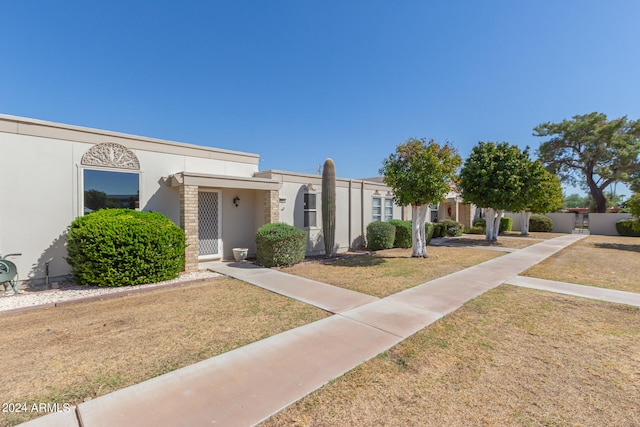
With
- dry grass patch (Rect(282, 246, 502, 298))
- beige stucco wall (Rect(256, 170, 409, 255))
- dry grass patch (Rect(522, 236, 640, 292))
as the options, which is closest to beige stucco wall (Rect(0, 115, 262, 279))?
beige stucco wall (Rect(256, 170, 409, 255))

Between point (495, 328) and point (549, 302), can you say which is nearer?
point (495, 328)

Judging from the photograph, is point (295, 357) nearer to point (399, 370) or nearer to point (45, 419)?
point (399, 370)

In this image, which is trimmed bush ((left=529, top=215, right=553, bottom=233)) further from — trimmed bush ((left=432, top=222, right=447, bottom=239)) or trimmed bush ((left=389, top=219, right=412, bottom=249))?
trimmed bush ((left=389, top=219, right=412, bottom=249))

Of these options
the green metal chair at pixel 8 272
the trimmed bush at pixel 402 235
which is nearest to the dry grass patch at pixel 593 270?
the trimmed bush at pixel 402 235

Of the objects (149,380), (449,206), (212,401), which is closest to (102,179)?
(149,380)

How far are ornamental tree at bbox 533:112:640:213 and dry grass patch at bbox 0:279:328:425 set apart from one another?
37.8 m

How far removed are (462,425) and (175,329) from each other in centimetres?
417

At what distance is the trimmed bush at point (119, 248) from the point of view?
6699mm

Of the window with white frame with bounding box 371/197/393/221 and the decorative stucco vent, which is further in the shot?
the window with white frame with bounding box 371/197/393/221

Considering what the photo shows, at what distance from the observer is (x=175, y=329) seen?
179 inches

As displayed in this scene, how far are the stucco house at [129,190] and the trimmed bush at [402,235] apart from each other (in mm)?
4242

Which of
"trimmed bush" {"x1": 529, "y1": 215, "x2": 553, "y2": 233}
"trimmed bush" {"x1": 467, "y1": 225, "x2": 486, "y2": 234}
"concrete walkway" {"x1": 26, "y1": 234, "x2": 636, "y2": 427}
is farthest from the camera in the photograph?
"trimmed bush" {"x1": 529, "y1": 215, "x2": 553, "y2": 233}

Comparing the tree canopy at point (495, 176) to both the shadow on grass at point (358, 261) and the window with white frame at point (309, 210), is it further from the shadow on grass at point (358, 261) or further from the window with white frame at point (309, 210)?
the window with white frame at point (309, 210)

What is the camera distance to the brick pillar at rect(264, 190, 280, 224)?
1055 centimetres
